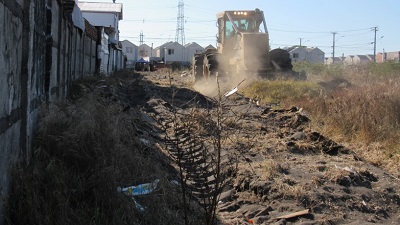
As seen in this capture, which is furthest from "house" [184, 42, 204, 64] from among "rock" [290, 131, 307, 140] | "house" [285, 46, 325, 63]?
"rock" [290, 131, 307, 140]

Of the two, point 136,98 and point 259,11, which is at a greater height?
point 259,11

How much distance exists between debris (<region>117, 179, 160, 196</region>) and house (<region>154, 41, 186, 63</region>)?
85.1 metres

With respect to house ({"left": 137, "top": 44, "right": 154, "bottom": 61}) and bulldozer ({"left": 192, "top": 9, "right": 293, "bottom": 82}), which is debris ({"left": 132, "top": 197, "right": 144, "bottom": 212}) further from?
house ({"left": 137, "top": 44, "right": 154, "bottom": 61})

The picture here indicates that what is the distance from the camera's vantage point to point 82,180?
441 centimetres

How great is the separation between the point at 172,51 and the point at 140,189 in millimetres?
87140

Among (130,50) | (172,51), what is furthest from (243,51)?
(130,50)

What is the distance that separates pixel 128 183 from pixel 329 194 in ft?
8.26

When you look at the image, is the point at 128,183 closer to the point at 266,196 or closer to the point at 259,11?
the point at 266,196

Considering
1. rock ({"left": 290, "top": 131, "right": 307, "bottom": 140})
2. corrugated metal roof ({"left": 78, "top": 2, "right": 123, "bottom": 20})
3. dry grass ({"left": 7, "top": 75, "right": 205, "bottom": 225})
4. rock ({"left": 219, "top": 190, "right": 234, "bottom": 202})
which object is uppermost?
corrugated metal roof ({"left": 78, "top": 2, "right": 123, "bottom": 20})

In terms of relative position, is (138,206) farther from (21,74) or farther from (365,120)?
(365,120)

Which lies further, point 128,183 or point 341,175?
point 341,175

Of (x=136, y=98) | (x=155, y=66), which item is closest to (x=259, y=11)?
(x=136, y=98)

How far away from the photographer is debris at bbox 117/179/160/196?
15.2 feet

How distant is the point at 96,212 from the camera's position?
12.9 feet
